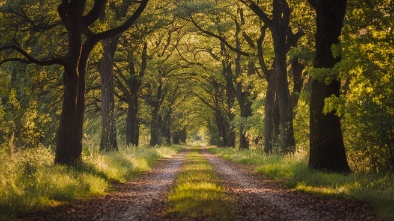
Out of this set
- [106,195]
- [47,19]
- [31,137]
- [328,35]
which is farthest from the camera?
[31,137]

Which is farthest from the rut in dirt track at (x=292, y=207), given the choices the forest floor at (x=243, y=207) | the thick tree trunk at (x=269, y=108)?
the thick tree trunk at (x=269, y=108)

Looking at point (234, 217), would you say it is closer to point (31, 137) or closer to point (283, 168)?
point (283, 168)

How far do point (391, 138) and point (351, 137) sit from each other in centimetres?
184

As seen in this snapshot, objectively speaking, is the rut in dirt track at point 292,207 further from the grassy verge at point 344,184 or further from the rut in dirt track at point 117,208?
the rut in dirt track at point 117,208

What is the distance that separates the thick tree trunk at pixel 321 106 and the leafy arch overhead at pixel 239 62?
0.11ft

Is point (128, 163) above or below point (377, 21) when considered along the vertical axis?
below

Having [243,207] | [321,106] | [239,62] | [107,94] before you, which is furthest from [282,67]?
[239,62]

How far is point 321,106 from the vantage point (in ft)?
49.2

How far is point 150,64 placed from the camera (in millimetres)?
37656

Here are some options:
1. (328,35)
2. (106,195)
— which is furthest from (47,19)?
(328,35)

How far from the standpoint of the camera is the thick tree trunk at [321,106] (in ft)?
48.0

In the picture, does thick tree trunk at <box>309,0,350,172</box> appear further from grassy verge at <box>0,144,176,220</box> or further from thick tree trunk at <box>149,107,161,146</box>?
thick tree trunk at <box>149,107,161,146</box>

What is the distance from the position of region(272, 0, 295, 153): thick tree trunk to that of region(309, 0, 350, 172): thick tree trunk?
296 inches

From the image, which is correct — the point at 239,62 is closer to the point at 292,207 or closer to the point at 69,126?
the point at 69,126
